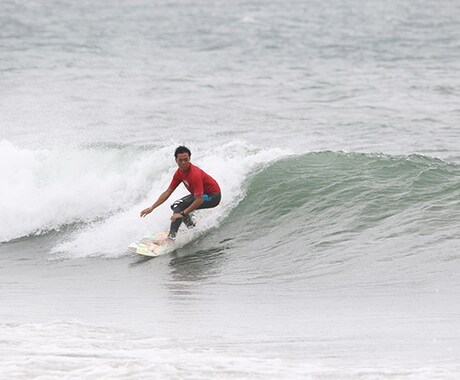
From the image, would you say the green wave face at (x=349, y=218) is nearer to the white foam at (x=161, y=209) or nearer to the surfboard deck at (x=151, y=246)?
the white foam at (x=161, y=209)

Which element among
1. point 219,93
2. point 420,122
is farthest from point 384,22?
point 420,122

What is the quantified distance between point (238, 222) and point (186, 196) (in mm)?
1650

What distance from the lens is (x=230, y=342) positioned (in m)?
7.75

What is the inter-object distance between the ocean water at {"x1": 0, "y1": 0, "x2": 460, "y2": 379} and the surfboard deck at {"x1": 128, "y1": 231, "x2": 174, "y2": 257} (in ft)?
0.45

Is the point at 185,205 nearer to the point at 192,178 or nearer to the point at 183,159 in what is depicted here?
the point at 192,178

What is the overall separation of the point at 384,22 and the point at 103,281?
41974 millimetres

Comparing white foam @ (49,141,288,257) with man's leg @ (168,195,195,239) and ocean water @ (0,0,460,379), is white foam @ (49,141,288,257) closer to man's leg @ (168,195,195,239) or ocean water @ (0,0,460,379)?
ocean water @ (0,0,460,379)

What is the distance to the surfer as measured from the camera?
11.9 meters

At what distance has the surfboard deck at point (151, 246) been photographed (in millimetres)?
12406

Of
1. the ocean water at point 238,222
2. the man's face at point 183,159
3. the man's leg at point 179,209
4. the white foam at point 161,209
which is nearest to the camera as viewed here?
the ocean water at point 238,222

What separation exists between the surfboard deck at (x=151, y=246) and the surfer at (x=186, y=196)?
15cm

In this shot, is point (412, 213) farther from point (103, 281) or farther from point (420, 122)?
point (420, 122)

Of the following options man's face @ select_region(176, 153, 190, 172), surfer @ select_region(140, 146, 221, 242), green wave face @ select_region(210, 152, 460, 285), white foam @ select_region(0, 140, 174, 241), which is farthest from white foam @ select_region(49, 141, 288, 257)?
man's face @ select_region(176, 153, 190, 172)

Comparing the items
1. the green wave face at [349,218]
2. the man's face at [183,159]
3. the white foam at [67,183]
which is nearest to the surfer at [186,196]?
the man's face at [183,159]
